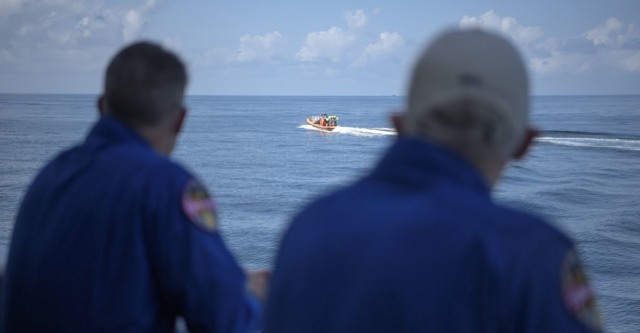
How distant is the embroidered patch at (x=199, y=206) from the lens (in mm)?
1659

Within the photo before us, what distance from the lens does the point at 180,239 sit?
1.65 meters

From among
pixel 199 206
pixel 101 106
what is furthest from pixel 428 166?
pixel 101 106

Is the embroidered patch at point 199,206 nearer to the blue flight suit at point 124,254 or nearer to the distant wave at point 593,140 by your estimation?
the blue flight suit at point 124,254

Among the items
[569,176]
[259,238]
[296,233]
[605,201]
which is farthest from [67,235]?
[569,176]

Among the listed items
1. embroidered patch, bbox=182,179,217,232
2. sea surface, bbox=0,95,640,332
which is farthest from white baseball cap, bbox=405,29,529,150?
embroidered patch, bbox=182,179,217,232

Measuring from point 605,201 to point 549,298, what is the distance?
87.3 feet

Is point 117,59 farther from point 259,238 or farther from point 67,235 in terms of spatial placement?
point 259,238

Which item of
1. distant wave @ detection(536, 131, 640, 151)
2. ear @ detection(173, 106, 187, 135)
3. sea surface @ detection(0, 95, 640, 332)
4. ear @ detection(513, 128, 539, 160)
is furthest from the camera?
distant wave @ detection(536, 131, 640, 151)

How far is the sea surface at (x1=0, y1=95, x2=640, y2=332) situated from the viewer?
17.7 metres

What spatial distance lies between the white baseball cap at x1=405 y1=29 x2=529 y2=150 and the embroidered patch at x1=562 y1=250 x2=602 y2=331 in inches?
7.3

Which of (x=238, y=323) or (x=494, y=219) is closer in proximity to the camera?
(x=494, y=219)

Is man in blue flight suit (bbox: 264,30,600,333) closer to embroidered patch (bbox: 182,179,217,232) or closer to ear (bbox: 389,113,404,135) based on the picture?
ear (bbox: 389,113,404,135)

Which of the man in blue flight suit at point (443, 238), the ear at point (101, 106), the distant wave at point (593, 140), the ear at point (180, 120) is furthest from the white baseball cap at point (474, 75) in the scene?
the distant wave at point (593, 140)

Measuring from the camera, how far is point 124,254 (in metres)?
1.66
